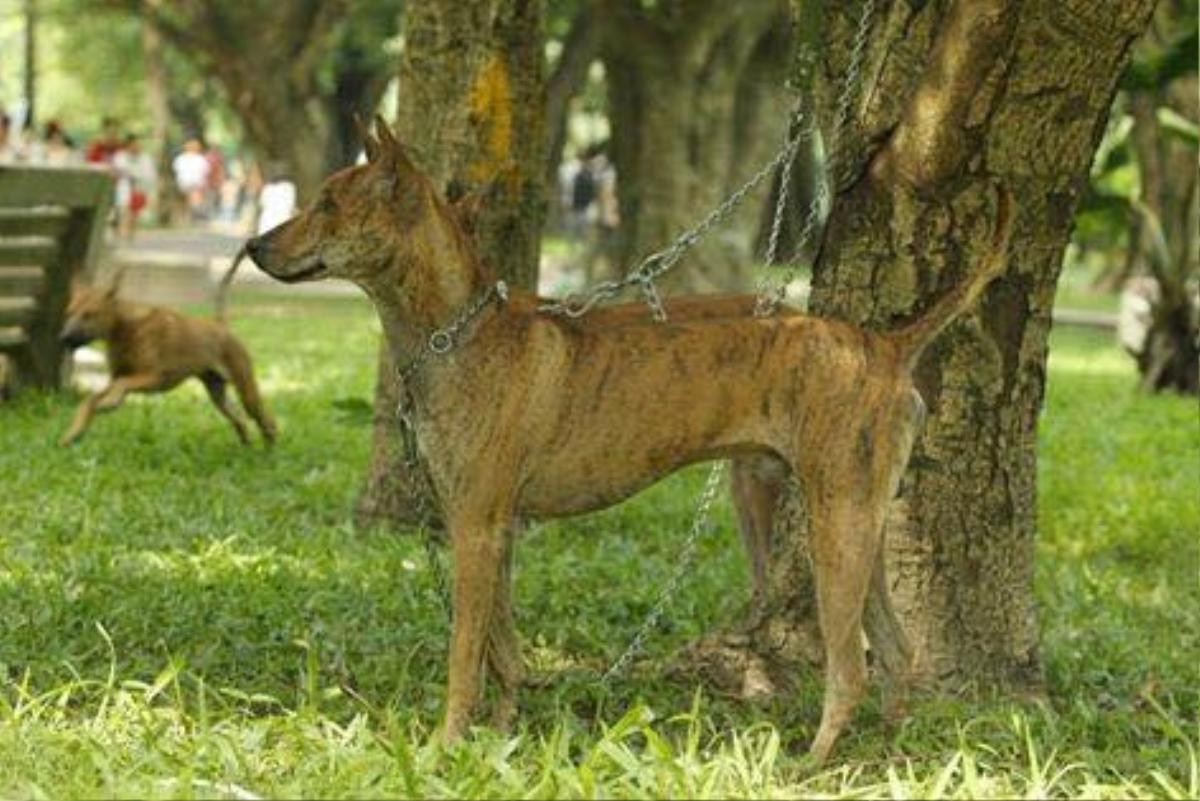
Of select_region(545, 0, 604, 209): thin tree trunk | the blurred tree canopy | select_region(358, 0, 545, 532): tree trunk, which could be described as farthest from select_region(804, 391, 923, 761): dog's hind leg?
the blurred tree canopy

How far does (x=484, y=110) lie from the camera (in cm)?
1035

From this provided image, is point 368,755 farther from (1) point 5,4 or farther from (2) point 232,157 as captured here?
(2) point 232,157

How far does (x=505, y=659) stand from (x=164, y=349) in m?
7.00

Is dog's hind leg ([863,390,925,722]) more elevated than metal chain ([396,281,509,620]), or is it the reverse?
metal chain ([396,281,509,620])

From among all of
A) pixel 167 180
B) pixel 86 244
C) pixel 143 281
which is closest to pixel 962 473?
pixel 86 244

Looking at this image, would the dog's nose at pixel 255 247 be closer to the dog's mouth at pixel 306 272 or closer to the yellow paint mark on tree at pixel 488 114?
the dog's mouth at pixel 306 272

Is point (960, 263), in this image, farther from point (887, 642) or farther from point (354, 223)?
point (354, 223)

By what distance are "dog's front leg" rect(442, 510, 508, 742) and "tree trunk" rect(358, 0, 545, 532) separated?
3717 mm

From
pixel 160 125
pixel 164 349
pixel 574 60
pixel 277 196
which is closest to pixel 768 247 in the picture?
pixel 164 349

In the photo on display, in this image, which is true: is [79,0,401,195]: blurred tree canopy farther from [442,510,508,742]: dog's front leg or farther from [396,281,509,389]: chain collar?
[442,510,508,742]: dog's front leg

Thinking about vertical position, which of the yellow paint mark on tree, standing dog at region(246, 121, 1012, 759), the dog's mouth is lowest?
standing dog at region(246, 121, 1012, 759)

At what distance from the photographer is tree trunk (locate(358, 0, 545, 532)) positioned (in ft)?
33.9

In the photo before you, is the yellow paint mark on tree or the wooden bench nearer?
the yellow paint mark on tree

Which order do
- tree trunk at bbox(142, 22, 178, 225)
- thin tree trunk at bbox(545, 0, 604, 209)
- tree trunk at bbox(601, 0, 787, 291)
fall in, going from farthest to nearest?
tree trunk at bbox(142, 22, 178, 225) → thin tree trunk at bbox(545, 0, 604, 209) → tree trunk at bbox(601, 0, 787, 291)
